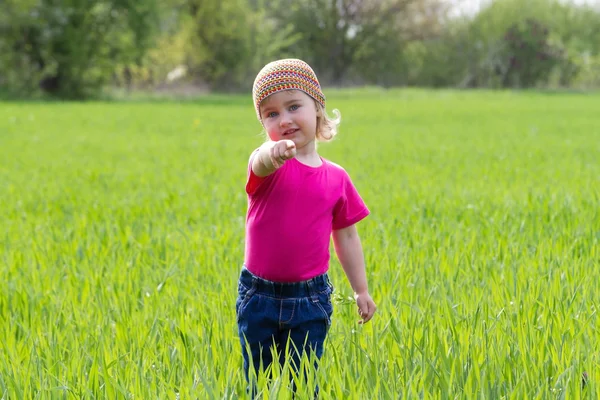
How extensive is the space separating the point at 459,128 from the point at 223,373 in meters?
14.3

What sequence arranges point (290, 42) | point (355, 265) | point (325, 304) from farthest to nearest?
1. point (290, 42)
2. point (355, 265)
3. point (325, 304)

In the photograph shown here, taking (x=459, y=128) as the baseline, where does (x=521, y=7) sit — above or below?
above

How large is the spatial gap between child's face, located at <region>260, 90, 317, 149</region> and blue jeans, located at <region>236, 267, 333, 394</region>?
435 mm

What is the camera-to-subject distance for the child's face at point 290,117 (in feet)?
6.80

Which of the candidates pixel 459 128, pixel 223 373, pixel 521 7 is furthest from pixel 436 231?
pixel 521 7

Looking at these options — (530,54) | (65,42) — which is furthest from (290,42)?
(530,54)

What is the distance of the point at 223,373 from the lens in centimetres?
206

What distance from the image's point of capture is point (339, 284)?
322 centimetres

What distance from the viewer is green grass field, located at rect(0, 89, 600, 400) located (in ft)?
6.58

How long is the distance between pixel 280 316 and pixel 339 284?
45.4 inches

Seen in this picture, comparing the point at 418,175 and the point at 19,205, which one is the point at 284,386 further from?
the point at 418,175

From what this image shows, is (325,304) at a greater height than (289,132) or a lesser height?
lesser

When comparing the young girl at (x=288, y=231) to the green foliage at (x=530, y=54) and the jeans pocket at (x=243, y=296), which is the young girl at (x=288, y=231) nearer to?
the jeans pocket at (x=243, y=296)

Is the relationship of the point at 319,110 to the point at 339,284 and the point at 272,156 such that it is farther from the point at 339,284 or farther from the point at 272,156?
the point at 339,284
